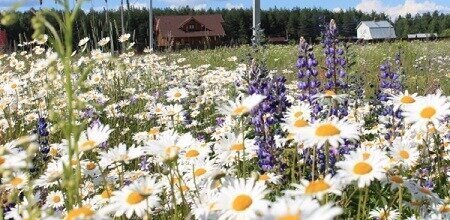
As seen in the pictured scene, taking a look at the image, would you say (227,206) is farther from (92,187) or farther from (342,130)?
(92,187)

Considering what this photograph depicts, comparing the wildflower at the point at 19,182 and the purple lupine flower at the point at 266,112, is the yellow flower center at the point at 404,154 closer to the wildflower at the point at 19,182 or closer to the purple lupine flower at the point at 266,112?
the purple lupine flower at the point at 266,112

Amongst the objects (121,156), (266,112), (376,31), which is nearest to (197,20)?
(376,31)

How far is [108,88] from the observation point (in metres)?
6.83

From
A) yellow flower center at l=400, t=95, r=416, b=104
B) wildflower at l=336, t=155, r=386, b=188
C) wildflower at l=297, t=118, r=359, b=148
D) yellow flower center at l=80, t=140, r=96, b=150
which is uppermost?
wildflower at l=297, t=118, r=359, b=148

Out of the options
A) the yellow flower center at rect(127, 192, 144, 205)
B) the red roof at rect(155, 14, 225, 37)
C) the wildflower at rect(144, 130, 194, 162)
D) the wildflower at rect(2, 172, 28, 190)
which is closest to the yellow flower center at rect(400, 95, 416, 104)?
the wildflower at rect(144, 130, 194, 162)

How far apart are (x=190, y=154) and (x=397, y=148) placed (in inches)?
32.0

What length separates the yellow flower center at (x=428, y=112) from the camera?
218 cm

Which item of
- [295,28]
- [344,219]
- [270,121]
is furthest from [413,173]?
[295,28]

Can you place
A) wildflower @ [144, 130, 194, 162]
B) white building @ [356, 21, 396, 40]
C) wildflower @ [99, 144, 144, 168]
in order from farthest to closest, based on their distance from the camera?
white building @ [356, 21, 396, 40]
wildflower @ [99, 144, 144, 168]
wildflower @ [144, 130, 194, 162]

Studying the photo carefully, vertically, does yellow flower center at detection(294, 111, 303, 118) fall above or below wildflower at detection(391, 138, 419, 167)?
above

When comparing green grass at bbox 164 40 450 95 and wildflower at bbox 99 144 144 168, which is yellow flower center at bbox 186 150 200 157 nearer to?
wildflower at bbox 99 144 144 168

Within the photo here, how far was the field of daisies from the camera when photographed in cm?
138

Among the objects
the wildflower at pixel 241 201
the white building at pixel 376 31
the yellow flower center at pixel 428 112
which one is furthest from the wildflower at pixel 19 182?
the white building at pixel 376 31

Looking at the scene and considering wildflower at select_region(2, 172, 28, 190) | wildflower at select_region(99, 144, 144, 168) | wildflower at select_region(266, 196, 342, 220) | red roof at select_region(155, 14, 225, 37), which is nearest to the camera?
wildflower at select_region(266, 196, 342, 220)
